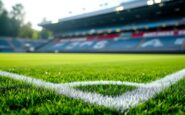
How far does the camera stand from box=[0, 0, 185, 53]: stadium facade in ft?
83.8

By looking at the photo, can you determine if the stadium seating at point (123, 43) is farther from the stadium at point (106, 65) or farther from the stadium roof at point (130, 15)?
the stadium roof at point (130, 15)

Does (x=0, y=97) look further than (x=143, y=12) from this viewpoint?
No

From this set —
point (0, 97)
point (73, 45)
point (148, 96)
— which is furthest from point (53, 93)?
point (73, 45)

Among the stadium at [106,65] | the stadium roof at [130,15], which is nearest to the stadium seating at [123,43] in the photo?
the stadium at [106,65]

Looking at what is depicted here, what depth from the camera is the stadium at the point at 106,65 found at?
1.52m

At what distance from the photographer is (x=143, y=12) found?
1136 inches

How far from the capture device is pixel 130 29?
103 feet

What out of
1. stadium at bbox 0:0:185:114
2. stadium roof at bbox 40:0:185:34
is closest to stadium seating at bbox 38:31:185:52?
stadium at bbox 0:0:185:114

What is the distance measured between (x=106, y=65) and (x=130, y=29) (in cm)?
2590

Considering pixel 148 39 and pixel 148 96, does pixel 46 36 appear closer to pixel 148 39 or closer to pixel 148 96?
pixel 148 39

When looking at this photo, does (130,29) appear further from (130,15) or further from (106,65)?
(106,65)

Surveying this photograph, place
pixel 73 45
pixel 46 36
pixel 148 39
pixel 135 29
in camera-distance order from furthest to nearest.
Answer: pixel 46 36 < pixel 73 45 < pixel 135 29 < pixel 148 39

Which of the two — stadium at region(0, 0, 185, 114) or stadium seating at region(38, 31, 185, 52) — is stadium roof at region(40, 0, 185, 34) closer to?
stadium at region(0, 0, 185, 114)

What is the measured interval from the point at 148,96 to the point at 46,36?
65.1 meters
